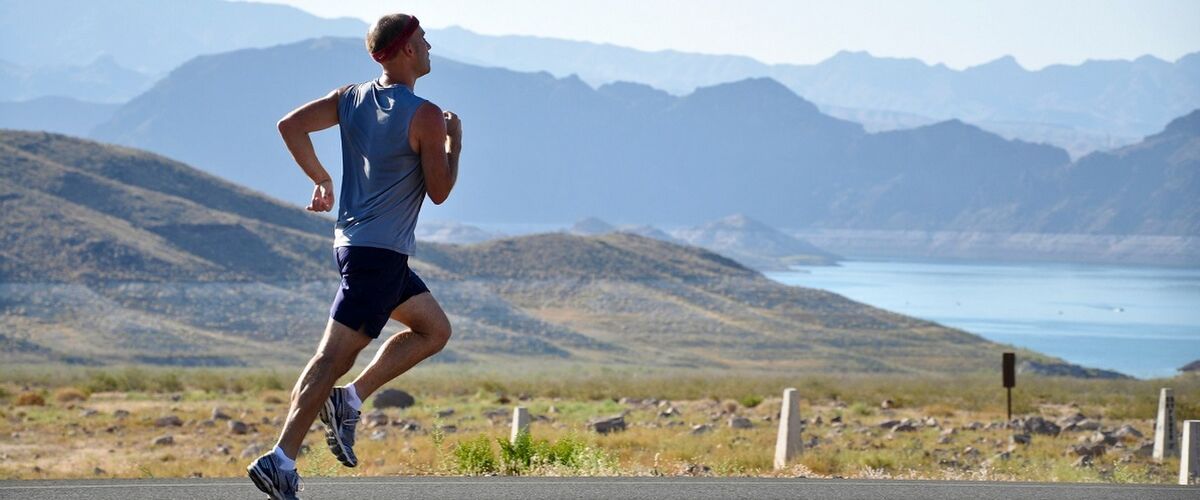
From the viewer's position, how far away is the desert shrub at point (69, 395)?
3612 centimetres

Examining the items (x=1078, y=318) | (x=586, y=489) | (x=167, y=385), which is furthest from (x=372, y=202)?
(x=1078, y=318)

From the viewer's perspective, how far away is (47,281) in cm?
8094

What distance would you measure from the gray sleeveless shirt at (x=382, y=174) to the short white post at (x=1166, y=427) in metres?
11.9

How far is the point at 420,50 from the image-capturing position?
21.5 ft

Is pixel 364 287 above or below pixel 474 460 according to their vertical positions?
above

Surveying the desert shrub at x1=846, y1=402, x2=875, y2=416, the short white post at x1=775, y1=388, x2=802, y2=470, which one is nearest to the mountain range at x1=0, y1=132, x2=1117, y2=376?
the desert shrub at x1=846, y1=402, x2=875, y2=416

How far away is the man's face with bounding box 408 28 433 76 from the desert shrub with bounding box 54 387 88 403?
31.4m

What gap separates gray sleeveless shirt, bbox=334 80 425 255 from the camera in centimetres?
642

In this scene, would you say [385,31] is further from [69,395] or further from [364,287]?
[69,395]

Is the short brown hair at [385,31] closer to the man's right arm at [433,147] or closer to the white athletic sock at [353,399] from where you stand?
the man's right arm at [433,147]

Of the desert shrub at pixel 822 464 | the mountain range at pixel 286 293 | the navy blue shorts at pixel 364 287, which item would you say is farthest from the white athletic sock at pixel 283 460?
the mountain range at pixel 286 293

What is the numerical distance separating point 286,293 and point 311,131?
268ft

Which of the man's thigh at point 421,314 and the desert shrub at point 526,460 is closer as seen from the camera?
the man's thigh at point 421,314

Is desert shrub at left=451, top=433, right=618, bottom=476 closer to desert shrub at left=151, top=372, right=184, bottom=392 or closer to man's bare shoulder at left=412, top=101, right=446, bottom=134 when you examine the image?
man's bare shoulder at left=412, top=101, right=446, bottom=134
